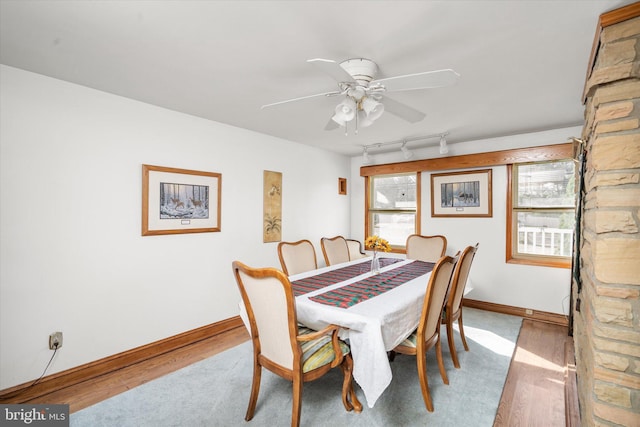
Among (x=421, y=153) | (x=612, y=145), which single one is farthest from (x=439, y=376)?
(x=421, y=153)

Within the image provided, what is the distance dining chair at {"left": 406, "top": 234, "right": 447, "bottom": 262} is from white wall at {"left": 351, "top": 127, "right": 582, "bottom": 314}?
0.45 metres

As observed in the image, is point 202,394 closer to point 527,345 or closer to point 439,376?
point 439,376

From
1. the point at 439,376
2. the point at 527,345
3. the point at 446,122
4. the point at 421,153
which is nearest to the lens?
the point at 439,376

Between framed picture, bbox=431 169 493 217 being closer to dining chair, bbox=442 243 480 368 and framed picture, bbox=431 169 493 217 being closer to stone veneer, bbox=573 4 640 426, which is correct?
dining chair, bbox=442 243 480 368

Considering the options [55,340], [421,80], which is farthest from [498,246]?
[55,340]

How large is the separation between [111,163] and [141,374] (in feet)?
5.69

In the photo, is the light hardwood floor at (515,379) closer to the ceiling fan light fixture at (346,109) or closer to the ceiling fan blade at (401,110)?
the ceiling fan light fixture at (346,109)

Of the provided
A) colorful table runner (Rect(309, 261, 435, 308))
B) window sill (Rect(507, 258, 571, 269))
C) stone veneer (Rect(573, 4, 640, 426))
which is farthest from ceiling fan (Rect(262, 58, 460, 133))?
window sill (Rect(507, 258, 571, 269))

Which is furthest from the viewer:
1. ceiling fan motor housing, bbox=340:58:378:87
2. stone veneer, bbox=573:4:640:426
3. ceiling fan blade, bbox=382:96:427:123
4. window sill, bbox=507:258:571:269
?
window sill, bbox=507:258:571:269

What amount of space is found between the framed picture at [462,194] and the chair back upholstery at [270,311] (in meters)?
3.35

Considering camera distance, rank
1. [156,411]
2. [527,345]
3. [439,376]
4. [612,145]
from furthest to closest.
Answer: [527,345] → [439,376] → [156,411] → [612,145]

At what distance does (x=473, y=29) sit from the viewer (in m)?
1.62

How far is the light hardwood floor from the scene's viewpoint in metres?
2.01

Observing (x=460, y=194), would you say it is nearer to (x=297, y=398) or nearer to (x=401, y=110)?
(x=401, y=110)
